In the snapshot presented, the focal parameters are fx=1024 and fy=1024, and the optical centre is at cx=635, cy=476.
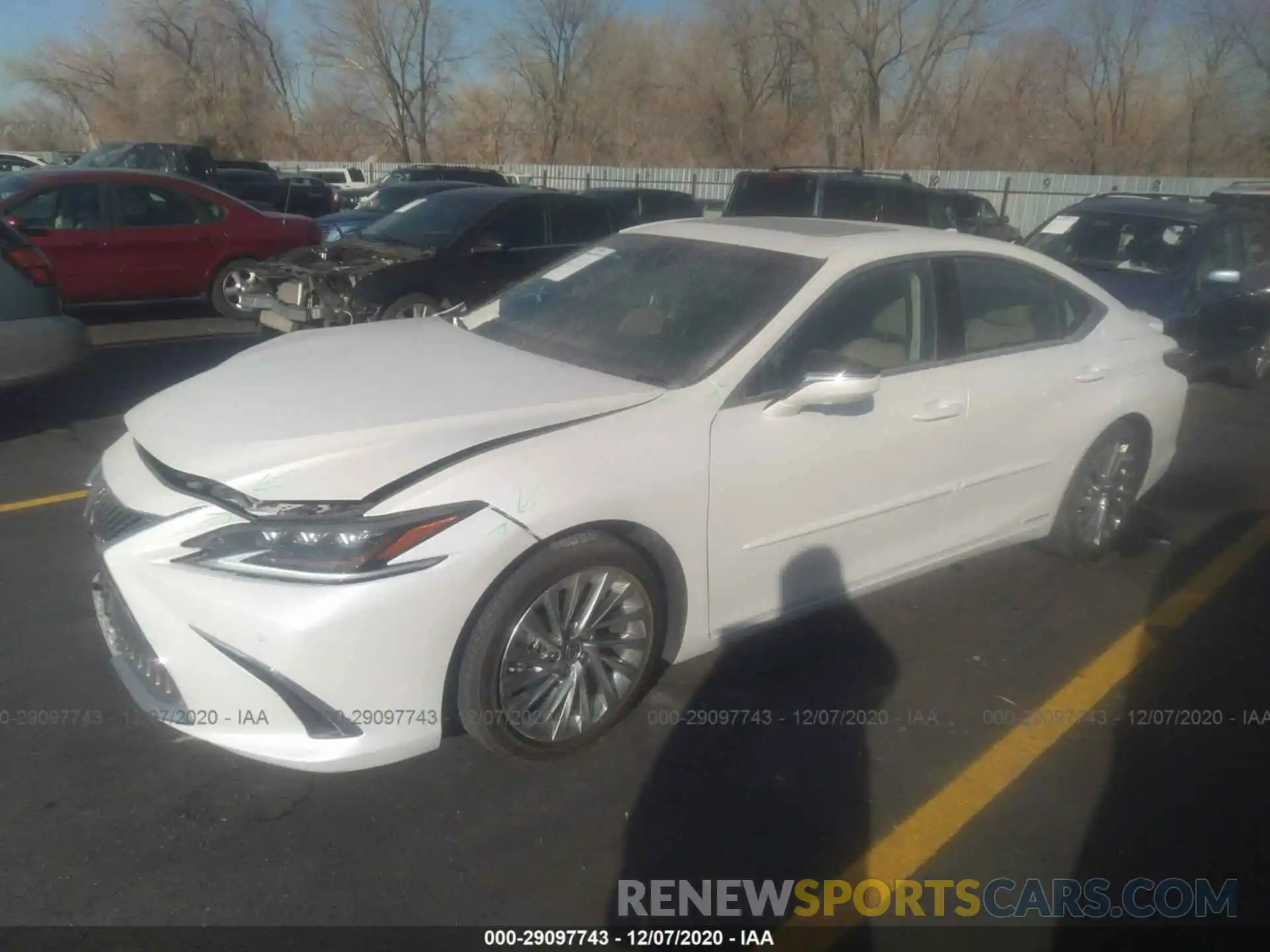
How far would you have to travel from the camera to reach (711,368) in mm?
3473

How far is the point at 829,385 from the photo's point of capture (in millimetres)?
3387

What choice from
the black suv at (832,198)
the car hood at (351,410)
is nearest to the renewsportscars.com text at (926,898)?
the car hood at (351,410)

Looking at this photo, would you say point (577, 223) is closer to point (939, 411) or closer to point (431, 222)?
point (431, 222)

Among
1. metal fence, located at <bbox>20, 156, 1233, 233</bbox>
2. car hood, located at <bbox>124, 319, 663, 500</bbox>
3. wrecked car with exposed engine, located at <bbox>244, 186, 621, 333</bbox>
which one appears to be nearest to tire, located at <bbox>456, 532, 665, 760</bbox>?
car hood, located at <bbox>124, 319, 663, 500</bbox>

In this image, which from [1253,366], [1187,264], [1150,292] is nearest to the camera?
[1150,292]

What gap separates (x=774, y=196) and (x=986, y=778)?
37.3 ft

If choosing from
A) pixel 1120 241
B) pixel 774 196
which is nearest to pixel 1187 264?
pixel 1120 241

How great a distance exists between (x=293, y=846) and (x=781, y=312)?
2305 millimetres

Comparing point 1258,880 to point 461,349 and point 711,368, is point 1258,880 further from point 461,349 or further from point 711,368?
point 461,349

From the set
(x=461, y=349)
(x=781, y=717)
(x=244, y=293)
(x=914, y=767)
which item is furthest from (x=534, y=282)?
(x=244, y=293)

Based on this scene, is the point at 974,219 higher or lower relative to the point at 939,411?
higher

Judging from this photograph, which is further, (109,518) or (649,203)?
(649,203)

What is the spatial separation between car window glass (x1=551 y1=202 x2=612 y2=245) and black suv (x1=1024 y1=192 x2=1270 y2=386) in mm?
4083

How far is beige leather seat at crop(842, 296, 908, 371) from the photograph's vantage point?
3.93 meters
